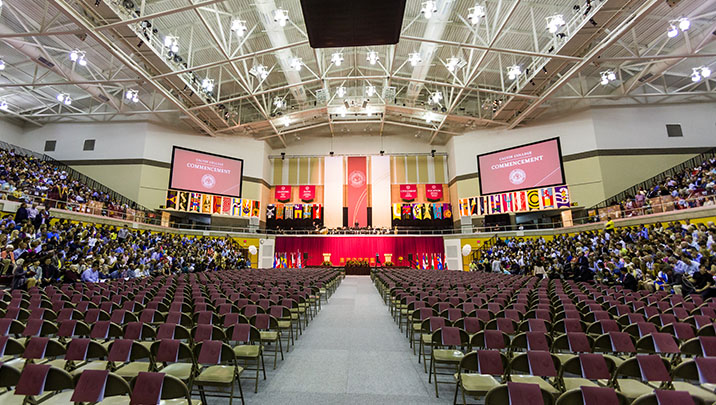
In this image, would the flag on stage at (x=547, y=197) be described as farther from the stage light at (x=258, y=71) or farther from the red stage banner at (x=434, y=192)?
the stage light at (x=258, y=71)

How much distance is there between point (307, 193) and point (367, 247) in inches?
304

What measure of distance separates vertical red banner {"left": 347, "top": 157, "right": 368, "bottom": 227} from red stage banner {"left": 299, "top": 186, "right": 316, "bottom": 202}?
3.27 meters

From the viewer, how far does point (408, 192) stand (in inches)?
1110

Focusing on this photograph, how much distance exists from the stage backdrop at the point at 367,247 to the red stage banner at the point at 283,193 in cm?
518

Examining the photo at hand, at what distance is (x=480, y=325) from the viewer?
4523 millimetres

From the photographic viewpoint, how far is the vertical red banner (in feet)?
91.9

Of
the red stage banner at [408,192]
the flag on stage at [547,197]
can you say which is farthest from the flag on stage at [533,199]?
the red stage banner at [408,192]

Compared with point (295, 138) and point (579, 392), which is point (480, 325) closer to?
point (579, 392)

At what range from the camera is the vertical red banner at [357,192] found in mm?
28000

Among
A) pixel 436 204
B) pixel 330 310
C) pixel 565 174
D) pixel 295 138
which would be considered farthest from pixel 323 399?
pixel 295 138

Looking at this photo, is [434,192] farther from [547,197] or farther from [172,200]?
[172,200]

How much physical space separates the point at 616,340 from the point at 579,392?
1.96 meters

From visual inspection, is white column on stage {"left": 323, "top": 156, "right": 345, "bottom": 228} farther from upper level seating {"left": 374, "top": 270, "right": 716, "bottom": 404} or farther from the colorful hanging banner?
upper level seating {"left": 374, "top": 270, "right": 716, "bottom": 404}

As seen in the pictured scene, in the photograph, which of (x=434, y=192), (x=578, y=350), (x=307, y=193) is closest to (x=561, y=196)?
(x=434, y=192)
